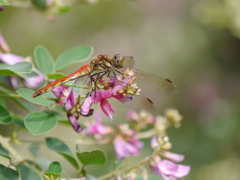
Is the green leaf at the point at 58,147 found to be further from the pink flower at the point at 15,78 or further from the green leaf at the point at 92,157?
the pink flower at the point at 15,78

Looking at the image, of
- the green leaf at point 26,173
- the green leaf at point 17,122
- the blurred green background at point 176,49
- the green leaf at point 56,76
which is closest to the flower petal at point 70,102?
the green leaf at point 56,76

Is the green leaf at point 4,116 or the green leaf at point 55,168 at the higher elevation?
the green leaf at point 4,116

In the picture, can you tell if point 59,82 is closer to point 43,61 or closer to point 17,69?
point 17,69

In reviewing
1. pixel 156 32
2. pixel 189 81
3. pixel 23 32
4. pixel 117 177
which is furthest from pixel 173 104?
pixel 117 177

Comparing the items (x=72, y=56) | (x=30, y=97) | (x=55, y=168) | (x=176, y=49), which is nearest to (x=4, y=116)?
(x=30, y=97)

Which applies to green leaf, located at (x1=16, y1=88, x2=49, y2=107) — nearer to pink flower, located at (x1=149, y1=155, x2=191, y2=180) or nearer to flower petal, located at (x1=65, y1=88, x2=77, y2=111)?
flower petal, located at (x1=65, y1=88, x2=77, y2=111)

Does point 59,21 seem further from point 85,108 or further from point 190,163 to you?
point 85,108
